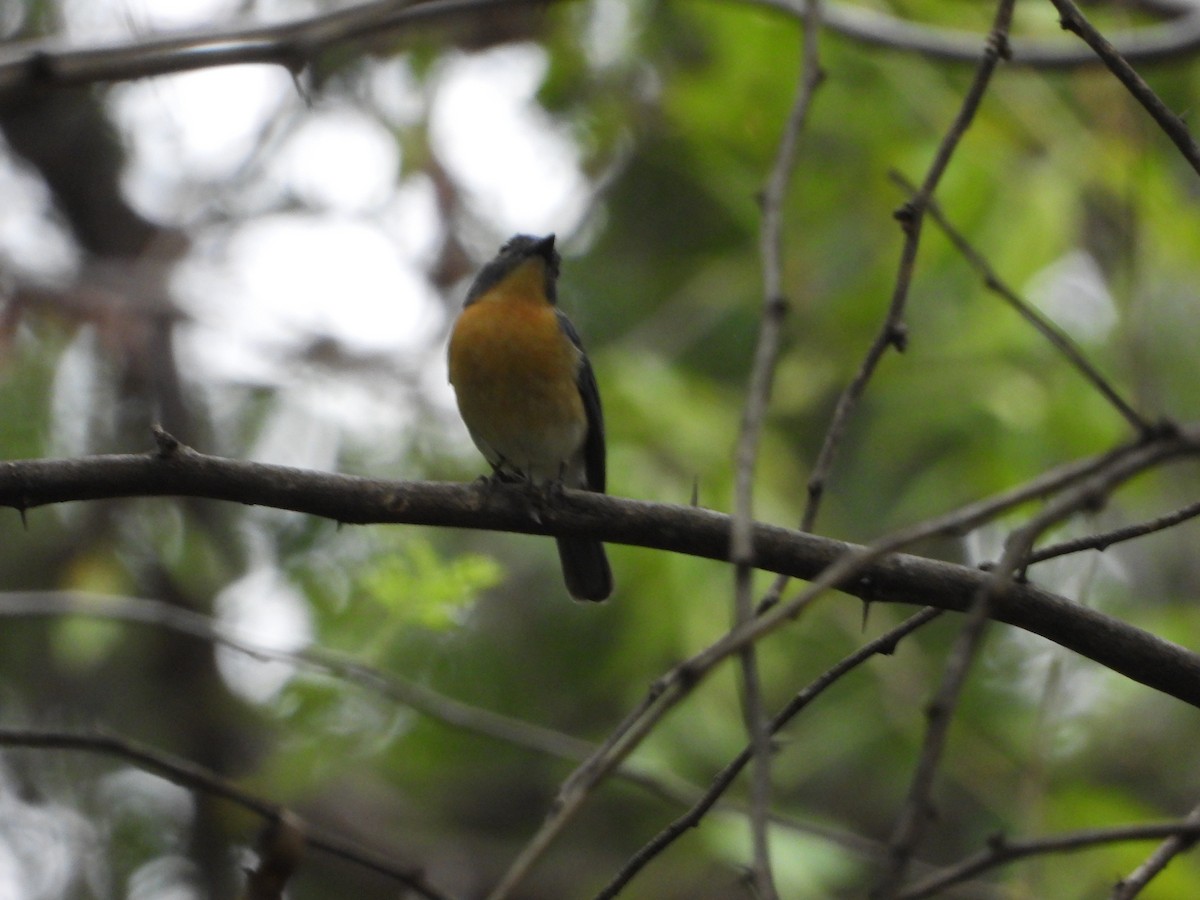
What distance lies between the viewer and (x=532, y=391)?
545 cm

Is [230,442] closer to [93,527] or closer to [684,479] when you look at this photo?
[93,527]

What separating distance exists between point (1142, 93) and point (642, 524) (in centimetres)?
139

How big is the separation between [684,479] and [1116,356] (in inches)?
99.0

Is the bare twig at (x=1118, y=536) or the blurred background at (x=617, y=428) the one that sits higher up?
the blurred background at (x=617, y=428)

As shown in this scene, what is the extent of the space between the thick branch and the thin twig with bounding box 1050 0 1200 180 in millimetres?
950

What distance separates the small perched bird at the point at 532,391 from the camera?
17.9ft

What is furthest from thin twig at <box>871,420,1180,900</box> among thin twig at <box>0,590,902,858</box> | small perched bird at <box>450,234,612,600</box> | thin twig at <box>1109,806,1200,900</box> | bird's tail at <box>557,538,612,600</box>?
bird's tail at <box>557,538,612,600</box>

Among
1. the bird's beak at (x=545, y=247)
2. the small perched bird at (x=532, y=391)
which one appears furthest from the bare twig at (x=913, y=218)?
the bird's beak at (x=545, y=247)

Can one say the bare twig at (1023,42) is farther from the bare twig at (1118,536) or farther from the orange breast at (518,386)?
the bare twig at (1118,536)

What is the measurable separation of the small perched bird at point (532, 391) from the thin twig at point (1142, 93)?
3.04 meters

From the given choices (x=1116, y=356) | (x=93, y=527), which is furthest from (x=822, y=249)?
(x=93, y=527)

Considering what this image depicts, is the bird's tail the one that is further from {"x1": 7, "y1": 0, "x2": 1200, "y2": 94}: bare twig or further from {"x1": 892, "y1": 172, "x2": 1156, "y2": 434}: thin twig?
{"x1": 892, "y1": 172, "x2": 1156, "y2": 434}: thin twig

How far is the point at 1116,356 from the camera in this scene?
6832 millimetres

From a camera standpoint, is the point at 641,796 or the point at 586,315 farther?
the point at 586,315
